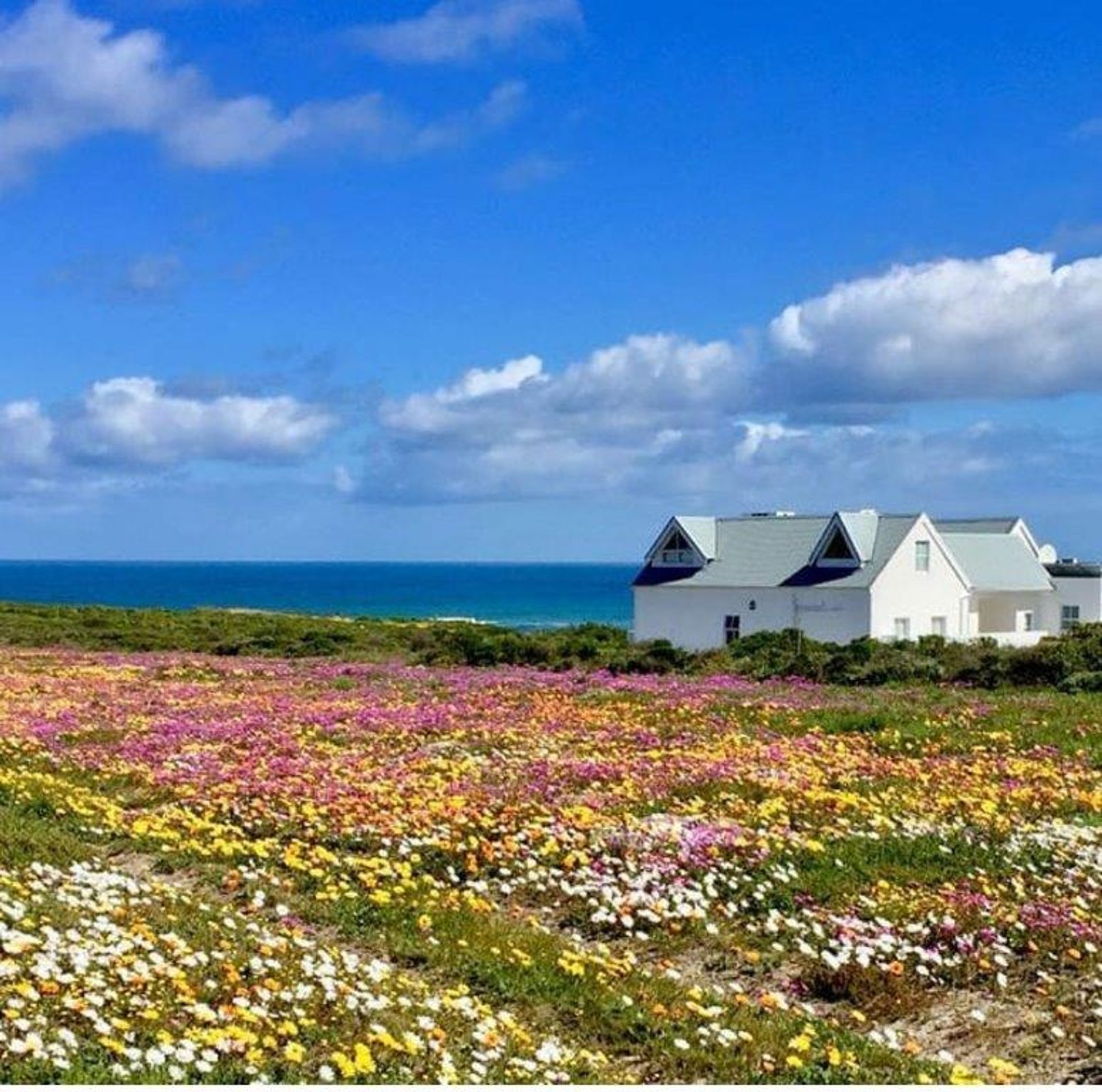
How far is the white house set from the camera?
212ft

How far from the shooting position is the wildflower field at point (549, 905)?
961 cm

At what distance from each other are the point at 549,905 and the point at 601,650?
39769mm

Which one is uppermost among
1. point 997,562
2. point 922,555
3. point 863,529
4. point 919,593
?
point 863,529

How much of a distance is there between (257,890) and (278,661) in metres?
43.8

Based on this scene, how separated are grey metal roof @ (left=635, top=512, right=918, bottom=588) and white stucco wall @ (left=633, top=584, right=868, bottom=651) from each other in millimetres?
439

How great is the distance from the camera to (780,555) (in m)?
68.2

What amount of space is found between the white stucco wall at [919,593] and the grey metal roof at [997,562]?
4.86 m

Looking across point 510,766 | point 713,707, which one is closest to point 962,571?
point 713,707

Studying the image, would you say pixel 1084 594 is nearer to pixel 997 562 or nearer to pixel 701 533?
pixel 997 562

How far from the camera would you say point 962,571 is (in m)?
72.0

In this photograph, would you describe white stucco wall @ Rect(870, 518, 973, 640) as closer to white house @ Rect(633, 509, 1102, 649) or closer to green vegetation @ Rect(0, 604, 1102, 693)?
white house @ Rect(633, 509, 1102, 649)

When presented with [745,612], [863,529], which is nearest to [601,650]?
[745,612]

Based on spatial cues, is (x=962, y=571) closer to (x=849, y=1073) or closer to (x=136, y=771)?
(x=136, y=771)

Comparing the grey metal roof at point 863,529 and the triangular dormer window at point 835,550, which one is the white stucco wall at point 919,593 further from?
the triangular dormer window at point 835,550
